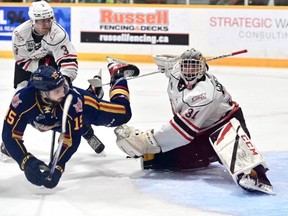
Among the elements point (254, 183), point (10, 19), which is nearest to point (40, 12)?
point (254, 183)

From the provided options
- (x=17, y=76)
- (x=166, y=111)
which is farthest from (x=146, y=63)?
(x=17, y=76)

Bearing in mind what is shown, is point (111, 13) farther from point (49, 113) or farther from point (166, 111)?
point (49, 113)

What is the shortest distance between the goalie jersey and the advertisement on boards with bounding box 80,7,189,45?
213 inches

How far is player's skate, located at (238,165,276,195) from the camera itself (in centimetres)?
340

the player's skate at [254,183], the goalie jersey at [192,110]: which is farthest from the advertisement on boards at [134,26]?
the player's skate at [254,183]

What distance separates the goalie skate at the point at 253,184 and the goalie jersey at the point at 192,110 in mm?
384

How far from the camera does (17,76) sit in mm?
4324

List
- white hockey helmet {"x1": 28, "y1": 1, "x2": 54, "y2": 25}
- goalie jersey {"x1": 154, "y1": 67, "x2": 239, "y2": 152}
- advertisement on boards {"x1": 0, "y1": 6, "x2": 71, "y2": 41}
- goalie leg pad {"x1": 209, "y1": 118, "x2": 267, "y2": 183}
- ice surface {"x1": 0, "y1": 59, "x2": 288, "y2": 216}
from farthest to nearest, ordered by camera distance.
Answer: advertisement on boards {"x1": 0, "y1": 6, "x2": 71, "y2": 41} < white hockey helmet {"x1": 28, "y1": 1, "x2": 54, "y2": 25} < goalie jersey {"x1": 154, "y1": 67, "x2": 239, "y2": 152} < goalie leg pad {"x1": 209, "y1": 118, "x2": 267, "y2": 183} < ice surface {"x1": 0, "y1": 59, "x2": 288, "y2": 216}

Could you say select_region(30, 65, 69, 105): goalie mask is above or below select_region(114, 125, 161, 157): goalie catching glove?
above

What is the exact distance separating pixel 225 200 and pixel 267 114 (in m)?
2.45

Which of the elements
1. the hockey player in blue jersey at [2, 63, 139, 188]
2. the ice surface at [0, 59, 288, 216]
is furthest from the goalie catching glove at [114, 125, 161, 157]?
the hockey player in blue jersey at [2, 63, 139, 188]

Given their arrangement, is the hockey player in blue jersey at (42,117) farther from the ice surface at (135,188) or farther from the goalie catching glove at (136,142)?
the goalie catching glove at (136,142)

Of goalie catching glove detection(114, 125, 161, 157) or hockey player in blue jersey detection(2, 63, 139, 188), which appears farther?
goalie catching glove detection(114, 125, 161, 157)

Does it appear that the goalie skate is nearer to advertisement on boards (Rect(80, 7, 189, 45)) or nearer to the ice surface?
the ice surface
